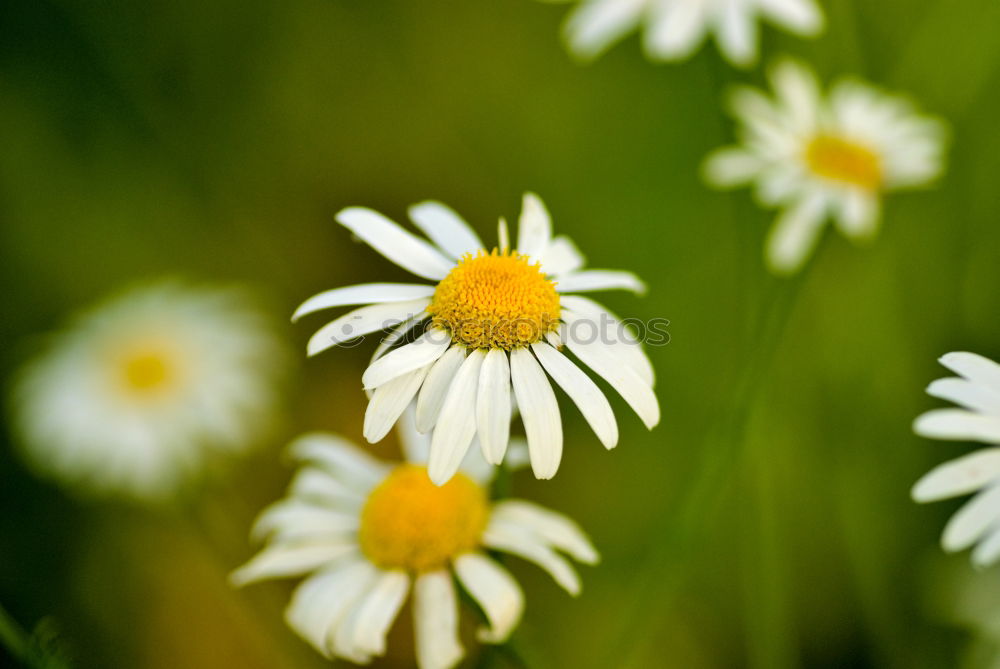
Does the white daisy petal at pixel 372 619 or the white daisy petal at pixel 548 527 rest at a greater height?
the white daisy petal at pixel 548 527

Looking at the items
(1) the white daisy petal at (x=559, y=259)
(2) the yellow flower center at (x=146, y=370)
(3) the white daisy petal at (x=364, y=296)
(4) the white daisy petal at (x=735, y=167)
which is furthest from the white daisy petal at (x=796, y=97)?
(2) the yellow flower center at (x=146, y=370)

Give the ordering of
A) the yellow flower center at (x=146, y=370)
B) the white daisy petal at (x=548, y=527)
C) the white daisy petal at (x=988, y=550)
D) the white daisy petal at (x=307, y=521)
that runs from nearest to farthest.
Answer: the white daisy petal at (x=988, y=550) < the white daisy petal at (x=548, y=527) < the white daisy petal at (x=307, y=521) < the yellow flower center at (x=146, y=370)

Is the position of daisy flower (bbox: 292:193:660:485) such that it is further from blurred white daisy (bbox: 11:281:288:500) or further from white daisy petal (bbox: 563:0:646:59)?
blurred white daisy (bbox: 11:281:288:500)

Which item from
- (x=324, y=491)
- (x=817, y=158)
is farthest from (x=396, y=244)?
(x=817, y=158)

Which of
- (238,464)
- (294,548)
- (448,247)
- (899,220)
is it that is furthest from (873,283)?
(238,464)

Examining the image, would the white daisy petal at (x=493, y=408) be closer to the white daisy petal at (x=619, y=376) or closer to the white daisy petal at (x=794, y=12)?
the white daisy petal at (x=619, y=376)

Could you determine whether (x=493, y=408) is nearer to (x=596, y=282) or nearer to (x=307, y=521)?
(x=596, y=282)

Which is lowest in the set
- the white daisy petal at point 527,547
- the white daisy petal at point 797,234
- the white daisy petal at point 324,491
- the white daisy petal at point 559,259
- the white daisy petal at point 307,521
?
the white daisy petal at point 307,521

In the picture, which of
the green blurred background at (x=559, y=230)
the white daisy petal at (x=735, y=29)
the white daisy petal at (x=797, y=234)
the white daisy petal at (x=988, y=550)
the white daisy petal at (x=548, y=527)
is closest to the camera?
the white daisy petal at (x=988, y=550)
